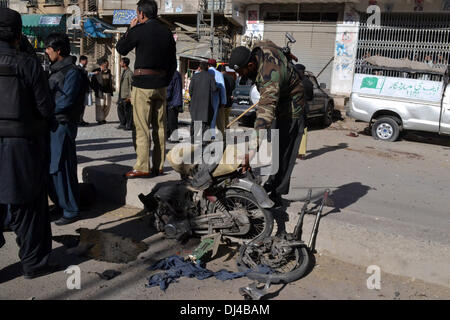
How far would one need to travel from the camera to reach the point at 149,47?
4.84 metres

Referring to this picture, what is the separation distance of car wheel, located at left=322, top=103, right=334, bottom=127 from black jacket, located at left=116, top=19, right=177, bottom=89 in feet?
32.6

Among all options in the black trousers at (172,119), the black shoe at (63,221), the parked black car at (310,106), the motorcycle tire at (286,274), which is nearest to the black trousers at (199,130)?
the black trousers at (172,119)

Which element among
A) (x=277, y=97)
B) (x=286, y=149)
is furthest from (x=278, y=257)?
(x=277, y=97)

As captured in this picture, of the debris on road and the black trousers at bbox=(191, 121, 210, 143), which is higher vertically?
the black trousers at bbox=(191, 121, 210, 143)

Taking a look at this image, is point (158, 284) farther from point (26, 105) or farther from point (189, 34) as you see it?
point (189, 34)

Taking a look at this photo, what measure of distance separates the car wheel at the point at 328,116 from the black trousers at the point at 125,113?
257 inches

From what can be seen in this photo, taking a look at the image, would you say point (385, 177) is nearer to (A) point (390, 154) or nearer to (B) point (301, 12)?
(A) point (390, 154)

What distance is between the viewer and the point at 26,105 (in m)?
3.12

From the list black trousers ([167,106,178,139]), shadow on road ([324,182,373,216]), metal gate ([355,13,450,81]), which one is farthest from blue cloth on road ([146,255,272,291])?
metal gate ([355,13,450,81])

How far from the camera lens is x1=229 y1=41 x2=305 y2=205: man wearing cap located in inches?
147

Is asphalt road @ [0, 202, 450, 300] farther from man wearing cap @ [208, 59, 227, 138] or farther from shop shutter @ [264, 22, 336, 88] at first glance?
shop shutter @ [264, 22, 336, 88]

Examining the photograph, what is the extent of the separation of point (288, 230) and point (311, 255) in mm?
363

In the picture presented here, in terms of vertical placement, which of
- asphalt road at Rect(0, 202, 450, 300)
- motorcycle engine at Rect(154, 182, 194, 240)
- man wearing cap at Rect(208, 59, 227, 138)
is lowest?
asphalt road at Rect(0, 202, 450, 300)

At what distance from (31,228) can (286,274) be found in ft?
6.57
